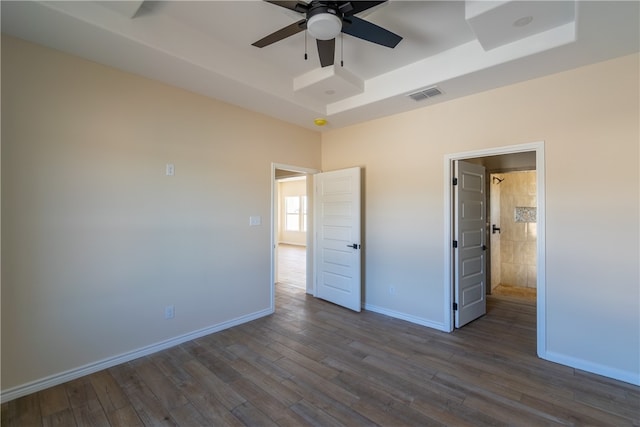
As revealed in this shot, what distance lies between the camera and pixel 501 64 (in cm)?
263

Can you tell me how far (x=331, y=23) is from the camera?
1905mm

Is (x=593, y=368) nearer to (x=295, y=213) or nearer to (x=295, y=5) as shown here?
(x=295, y=5)

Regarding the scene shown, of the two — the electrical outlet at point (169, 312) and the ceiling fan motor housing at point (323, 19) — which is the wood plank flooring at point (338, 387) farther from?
the ceiling fan motor housing at point (323, 19)

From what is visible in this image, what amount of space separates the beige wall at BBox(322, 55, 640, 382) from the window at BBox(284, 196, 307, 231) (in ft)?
26.2

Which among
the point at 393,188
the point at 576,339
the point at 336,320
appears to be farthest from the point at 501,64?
the point at 336,320

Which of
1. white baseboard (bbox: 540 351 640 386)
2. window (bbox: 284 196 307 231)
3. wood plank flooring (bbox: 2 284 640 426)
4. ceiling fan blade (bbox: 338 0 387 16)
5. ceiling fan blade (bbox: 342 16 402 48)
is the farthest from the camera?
window (bbox: 284 196 307 231)

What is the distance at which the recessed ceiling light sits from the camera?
7.22 ft

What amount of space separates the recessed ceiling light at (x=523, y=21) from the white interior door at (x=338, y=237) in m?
2.29

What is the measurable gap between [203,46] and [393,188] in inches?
108

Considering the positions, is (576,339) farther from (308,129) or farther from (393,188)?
(308,129)

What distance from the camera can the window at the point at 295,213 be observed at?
1148 cm

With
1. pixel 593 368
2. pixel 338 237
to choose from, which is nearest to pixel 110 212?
pixel 338 237

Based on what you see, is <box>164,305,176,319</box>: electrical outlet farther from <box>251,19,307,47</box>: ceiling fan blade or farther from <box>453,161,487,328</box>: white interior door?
<box>453,161,487,328</box>: white interior door

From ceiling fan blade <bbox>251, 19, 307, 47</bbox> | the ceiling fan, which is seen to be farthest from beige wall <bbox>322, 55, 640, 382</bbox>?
ceiling fan blade <bbox>251, 19, 307, 47</bbox>
